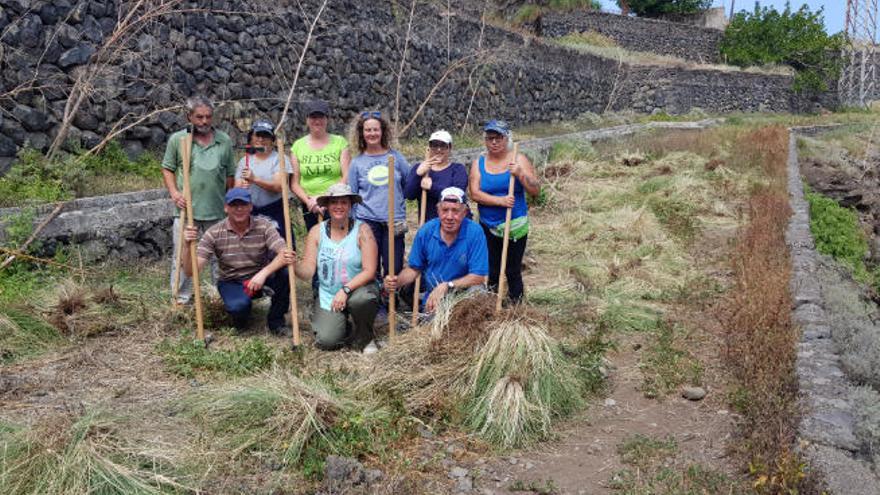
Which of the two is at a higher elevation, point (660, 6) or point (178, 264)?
point (660, 6)

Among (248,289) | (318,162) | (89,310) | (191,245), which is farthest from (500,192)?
(89,310)

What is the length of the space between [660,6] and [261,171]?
4191 centimetres

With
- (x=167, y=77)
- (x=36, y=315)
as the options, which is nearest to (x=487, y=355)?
(x=36, y=315)

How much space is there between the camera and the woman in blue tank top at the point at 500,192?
5691mm

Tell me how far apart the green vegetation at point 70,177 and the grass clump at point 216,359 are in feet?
Result: 8.75

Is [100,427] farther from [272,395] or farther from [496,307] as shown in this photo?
[496,307]

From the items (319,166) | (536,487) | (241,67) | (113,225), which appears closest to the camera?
(536,487)

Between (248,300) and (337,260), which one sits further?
(248,300)

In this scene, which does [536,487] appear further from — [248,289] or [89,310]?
[89,310]

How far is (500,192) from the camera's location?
579 cm

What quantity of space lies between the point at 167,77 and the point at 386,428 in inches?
294

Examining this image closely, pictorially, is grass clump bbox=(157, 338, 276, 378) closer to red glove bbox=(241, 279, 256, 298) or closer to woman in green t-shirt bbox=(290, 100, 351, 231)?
red glove bbox=(241, 279, 256, 298)

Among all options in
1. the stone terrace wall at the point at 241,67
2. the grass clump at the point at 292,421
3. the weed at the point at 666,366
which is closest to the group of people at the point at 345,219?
the weed at the point at 666,366

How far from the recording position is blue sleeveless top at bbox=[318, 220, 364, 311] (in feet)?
17.7
